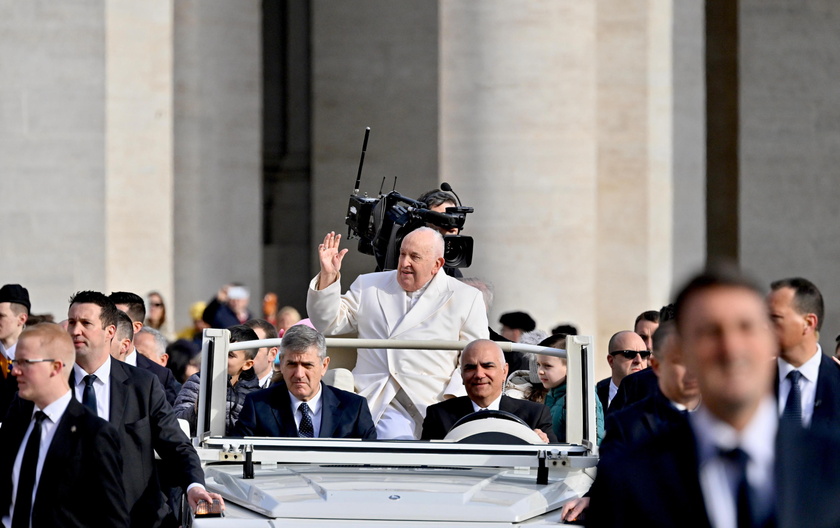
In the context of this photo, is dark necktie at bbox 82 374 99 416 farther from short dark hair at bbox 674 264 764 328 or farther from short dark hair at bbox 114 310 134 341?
short dark hair at bbox 674 264 764 328

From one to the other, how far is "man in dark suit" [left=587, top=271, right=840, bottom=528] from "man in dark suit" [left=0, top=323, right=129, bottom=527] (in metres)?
3.14

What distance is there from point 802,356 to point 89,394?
2785mm

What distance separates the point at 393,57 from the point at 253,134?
Result: 287 cm

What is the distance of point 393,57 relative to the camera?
22359mm

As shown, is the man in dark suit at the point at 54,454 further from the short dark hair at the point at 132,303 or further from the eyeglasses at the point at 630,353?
the short dark hair at the point at 132,303

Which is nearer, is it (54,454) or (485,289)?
(54,454)

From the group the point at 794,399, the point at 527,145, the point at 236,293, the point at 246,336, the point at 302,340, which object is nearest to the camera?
the point at 794,399

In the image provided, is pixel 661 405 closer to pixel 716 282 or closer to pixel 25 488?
pixel 25 488

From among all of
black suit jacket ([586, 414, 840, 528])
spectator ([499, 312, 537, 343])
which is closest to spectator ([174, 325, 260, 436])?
spectator ([499, 312, 537, 343])

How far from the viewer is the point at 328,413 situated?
7.00 m

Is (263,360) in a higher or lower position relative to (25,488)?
higher

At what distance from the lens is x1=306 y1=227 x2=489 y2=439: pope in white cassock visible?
7.55 meters

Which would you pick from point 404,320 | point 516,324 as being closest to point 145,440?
point 404,320

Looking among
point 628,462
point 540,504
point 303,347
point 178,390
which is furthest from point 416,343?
point 628,462
